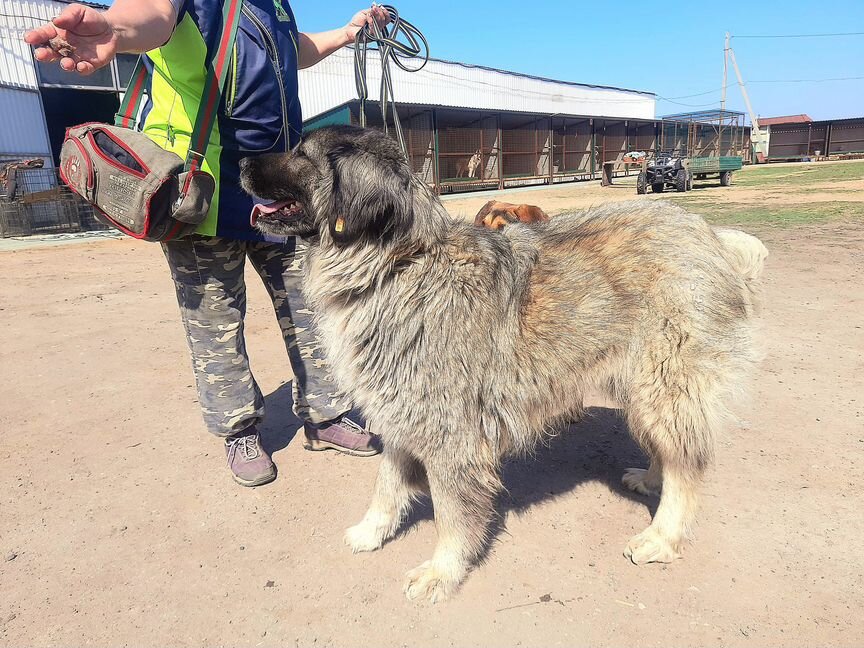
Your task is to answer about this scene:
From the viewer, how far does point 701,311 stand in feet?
7.95

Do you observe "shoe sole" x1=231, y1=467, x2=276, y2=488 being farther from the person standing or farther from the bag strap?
the bag strap

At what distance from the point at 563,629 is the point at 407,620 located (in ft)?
2.11

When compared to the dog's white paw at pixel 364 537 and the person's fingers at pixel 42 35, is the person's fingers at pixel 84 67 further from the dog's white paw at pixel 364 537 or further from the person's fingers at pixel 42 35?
the dog's white paw at pixel 364 537

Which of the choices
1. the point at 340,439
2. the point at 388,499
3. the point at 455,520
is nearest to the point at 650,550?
the point at 455,520

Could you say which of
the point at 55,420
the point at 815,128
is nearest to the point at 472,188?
the point at 55,420

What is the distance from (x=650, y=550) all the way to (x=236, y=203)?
107 inches

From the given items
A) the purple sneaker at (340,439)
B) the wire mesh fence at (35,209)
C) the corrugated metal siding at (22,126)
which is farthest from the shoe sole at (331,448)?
the corrugated metal siding at (22,126)

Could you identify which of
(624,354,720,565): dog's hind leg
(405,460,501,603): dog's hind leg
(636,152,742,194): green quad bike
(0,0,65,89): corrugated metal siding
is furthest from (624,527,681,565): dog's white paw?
(636,152,742,194): green quad bike

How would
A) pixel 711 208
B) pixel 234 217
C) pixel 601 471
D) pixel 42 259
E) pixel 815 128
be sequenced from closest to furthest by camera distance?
pixel 234 217 → pixel 601 471 → pixel 42 259 → pixel 711 208 → pixel 815 128

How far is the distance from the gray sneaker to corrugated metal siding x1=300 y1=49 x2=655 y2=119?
20101 mm

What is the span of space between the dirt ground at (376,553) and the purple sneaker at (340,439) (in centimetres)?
8

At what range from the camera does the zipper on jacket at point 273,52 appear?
2.62 metres

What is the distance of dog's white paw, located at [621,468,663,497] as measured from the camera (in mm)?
2965

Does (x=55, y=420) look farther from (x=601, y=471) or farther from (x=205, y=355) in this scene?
(x=601, y=471)
